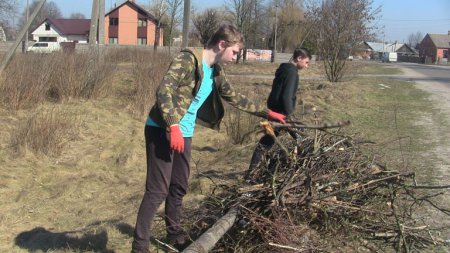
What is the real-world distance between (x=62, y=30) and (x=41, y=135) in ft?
270

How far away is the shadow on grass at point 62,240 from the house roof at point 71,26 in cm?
8262

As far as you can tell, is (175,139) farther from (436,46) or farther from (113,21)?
(436,46)

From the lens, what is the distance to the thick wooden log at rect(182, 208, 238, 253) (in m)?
3.18

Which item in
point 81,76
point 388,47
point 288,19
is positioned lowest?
point 81,76

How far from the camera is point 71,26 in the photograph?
85.1 meters

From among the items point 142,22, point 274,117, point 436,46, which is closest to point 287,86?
point 274,117

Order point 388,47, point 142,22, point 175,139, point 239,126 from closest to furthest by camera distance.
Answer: point 175,139 → point 239,126 → point 142,22 → point 388,47

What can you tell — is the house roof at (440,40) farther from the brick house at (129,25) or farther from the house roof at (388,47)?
the brick house at (129,25)

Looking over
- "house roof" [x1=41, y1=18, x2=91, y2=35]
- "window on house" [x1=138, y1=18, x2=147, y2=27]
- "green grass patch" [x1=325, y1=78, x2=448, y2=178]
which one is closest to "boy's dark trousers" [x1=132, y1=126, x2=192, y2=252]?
"green grass patch" [x1=325, y1=78, x2=448, y2=178]

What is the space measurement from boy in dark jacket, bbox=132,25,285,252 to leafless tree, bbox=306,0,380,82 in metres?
14.7

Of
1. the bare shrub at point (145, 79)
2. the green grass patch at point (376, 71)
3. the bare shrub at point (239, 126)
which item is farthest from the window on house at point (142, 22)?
the bare shrub at point (239, 126)

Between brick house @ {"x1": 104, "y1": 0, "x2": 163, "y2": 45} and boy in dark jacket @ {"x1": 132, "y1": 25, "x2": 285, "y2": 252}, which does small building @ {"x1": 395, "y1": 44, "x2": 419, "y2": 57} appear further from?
boy in dark jacket @ {"x1": 132, "y1": 25, "x2": 285, "y2": 252}

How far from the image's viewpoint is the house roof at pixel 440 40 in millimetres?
116875

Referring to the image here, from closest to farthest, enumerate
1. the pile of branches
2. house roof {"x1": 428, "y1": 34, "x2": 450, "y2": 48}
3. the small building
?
the pile of branches
house roof {"x1": 428, "y1": 34, "x2": 450, "y2": 48}
the small building
